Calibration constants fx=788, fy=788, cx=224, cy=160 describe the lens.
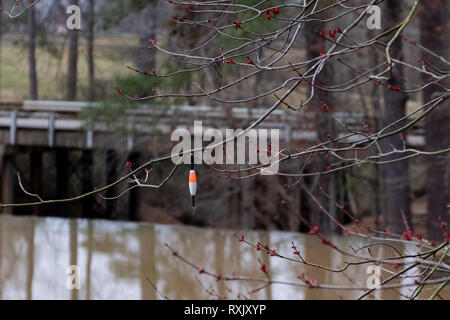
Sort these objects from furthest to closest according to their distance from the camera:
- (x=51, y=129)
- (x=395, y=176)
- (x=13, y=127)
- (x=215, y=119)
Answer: (x=13, y=127) → (x=51, y=129) → (x=215, y=119) → (x=395, y=176)

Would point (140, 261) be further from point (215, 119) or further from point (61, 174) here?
point (61, 174)

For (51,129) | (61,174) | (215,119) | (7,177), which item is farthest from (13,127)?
(215,119)

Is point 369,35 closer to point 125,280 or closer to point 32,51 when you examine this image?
point 125,280

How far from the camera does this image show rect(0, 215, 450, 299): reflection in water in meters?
9.87

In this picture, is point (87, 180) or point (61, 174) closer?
point (87, 180)

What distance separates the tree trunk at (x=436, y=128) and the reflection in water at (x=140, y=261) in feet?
5.13

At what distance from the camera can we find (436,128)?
12055 millimetres

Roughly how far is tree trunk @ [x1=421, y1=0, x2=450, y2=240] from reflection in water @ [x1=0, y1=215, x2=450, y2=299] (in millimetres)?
1564

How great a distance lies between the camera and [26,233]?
14281mm

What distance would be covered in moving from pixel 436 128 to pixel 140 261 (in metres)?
4.96

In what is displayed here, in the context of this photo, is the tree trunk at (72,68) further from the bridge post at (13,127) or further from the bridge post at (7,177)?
the bridge post at (7,177)

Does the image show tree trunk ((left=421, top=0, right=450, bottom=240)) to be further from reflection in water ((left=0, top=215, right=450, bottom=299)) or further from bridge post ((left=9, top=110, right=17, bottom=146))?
bridge post ((left=9, top=110, right=17, bottom=146))

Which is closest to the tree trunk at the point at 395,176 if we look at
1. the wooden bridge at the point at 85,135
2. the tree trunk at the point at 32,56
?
the wooden bridge at the point at 85,135
